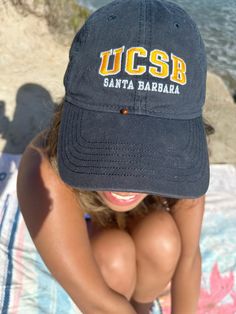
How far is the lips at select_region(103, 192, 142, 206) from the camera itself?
1.32 metres

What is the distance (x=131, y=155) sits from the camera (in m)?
1.01

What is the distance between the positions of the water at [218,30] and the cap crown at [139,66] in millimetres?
2966

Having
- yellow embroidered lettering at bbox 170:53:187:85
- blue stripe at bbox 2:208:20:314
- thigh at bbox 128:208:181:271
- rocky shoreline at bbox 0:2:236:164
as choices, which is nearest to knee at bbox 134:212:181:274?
thigh at bbox 128:208:181:271

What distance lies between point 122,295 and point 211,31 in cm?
490

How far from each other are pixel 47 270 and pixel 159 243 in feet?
1.89

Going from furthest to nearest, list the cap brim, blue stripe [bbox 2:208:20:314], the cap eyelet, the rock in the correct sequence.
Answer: the rock → blue stripe [bbox 2:208:20:314] → the cap eyelet → the cap brim

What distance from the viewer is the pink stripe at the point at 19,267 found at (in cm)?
172

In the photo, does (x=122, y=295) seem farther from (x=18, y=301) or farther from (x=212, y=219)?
(x=212, y=219)

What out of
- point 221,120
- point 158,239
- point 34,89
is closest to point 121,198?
point 158,239

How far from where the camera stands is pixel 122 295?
1.50 meters

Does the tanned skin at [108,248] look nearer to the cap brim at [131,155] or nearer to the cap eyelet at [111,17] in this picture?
the cap brim at [131,155]

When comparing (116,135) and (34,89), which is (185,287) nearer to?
(116,135)

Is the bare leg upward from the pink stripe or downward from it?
upward

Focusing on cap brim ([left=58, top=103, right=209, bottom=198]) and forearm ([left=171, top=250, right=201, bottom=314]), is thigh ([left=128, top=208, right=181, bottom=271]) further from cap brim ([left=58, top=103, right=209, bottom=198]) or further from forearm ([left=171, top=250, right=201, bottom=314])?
cap brim ([left=58, top=103, right=209, bottom=198])
